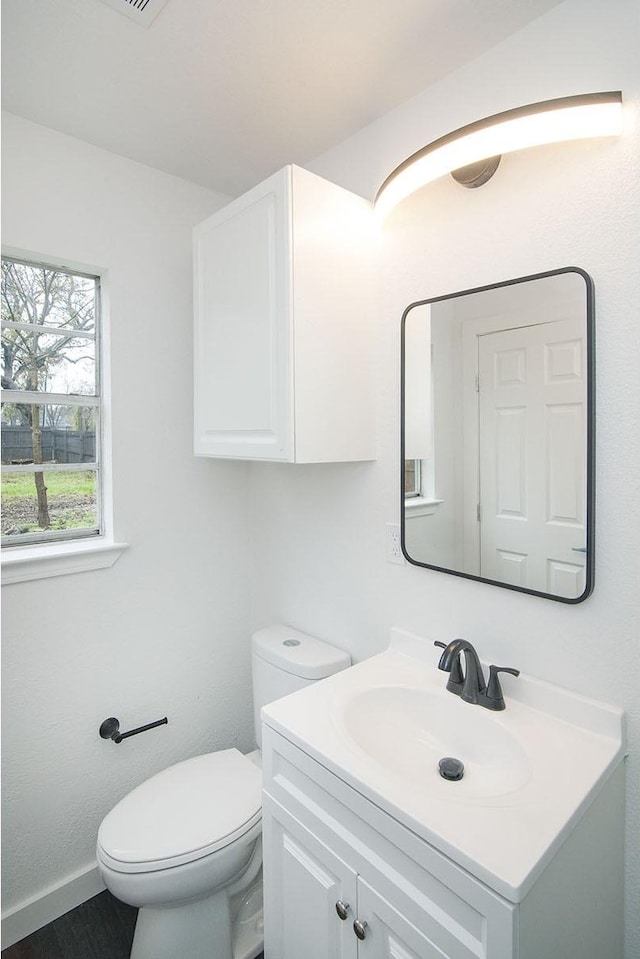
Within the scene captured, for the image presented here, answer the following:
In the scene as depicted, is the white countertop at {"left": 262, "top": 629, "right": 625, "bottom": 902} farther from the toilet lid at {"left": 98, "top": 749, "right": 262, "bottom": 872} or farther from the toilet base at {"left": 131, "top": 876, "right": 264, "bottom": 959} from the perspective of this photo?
the toilet base at {"left": 131, "top": 876, "right": 264, "bottom": 959}

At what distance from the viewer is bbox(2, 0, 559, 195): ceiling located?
1128 millimetres

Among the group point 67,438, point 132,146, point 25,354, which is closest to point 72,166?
point 132,146

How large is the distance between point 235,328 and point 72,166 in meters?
0.76

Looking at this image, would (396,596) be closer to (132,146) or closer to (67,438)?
(67,438)

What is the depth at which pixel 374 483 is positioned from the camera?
1562 mm

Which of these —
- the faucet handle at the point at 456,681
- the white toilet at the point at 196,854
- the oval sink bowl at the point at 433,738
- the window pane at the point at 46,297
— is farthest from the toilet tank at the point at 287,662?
the window pane at the point at 46,297

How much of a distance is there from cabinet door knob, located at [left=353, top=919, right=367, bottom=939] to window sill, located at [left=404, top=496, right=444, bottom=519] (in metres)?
0.91

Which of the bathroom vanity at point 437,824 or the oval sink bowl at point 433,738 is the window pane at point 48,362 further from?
the oval sink bowl at point 433,738

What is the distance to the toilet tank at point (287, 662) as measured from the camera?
1.58m

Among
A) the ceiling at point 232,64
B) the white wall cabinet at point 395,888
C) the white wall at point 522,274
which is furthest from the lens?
the ceiling at point 232,64

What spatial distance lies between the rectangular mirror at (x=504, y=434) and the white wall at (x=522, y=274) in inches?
1.5

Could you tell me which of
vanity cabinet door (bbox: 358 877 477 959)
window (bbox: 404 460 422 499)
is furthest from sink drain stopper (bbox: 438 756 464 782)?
window (bbox: 404 460 422 499)

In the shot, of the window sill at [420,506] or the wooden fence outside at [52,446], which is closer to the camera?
the window sill at [420,506]

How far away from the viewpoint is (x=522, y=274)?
118 centimetres
